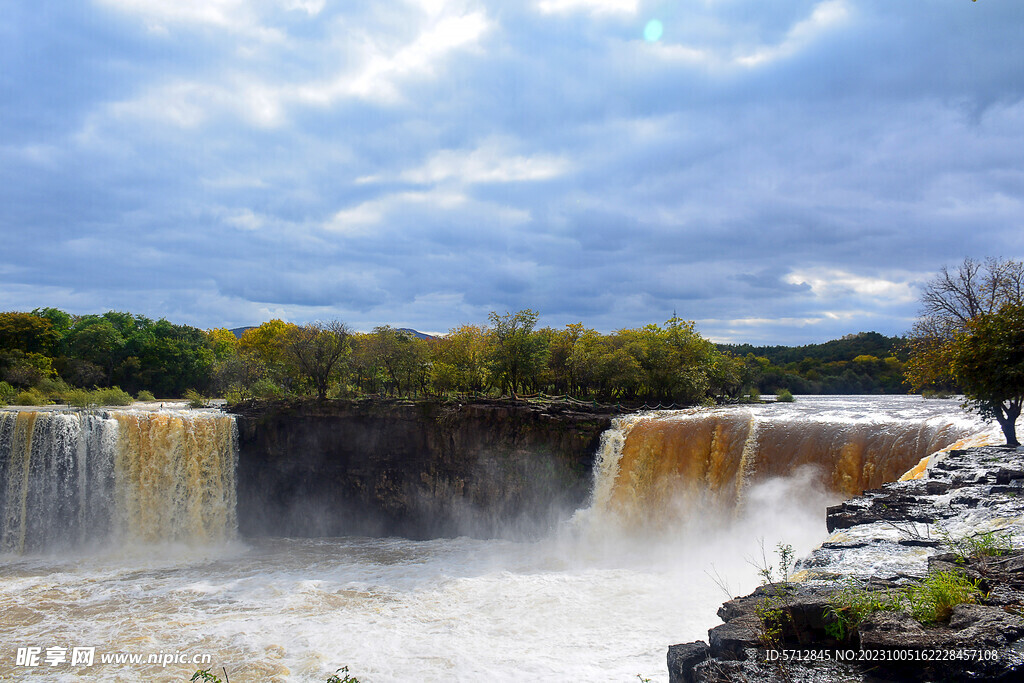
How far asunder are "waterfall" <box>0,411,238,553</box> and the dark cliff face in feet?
6.16

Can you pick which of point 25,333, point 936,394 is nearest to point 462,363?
point 936,394

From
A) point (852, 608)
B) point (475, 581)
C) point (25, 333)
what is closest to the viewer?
point (852, 608)

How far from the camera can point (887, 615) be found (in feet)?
16.0

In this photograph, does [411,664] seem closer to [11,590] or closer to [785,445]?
[785,445]

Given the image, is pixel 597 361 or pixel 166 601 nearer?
pixel 166 601

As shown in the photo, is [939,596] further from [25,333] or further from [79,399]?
[25,333]

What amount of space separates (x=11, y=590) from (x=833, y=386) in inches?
2107

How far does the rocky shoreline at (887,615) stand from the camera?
4.37 meters

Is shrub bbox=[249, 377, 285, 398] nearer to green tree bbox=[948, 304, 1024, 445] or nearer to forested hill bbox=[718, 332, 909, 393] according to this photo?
green tree bbox=[948, 304, 1024, 445]

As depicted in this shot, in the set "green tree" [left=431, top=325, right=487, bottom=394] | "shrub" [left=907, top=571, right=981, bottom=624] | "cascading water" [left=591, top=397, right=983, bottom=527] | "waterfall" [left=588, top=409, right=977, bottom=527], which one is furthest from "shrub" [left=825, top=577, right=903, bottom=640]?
"green tree" [left=431, top=325, right=487, bottom=394]

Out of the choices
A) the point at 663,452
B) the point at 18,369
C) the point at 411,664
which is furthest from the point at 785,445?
the point at 18,369

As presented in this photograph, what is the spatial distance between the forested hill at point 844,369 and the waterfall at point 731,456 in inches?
1065

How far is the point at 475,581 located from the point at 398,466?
8.08 metres

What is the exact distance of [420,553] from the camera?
19625mm
